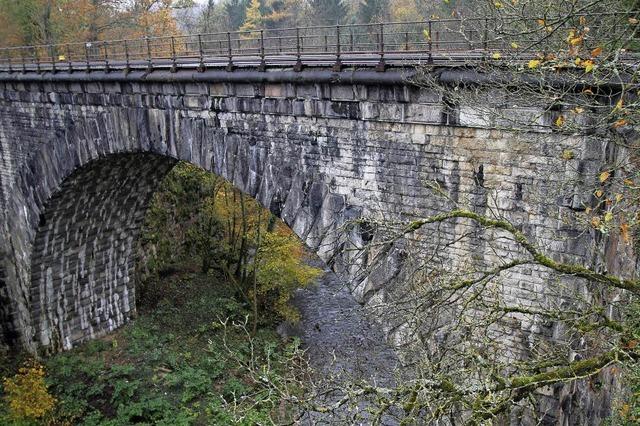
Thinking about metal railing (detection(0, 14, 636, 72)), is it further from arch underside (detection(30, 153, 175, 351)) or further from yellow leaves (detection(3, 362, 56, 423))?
yellow leaves (detection(3, 362, 56, 423))

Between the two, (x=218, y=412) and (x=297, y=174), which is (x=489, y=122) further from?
(x=218, y=412)

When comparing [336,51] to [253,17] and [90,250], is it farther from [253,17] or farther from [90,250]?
[253,17]

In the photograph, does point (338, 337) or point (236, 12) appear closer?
point (338, 337)

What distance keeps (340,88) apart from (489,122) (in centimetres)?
254

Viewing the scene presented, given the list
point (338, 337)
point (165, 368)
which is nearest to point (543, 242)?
point (338, 337)

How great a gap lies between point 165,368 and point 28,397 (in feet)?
12.0

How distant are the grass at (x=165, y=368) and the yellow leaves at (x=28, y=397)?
243mm

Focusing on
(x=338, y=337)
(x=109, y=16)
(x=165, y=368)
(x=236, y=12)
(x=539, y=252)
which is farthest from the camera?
(x=236, y=12)

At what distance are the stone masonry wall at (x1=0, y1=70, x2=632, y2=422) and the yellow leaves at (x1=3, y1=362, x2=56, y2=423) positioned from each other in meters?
3.10

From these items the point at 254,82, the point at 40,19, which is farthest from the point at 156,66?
the point at 40,19

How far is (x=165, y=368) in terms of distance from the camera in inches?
675

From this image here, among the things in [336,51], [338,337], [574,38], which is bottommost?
[338,337]

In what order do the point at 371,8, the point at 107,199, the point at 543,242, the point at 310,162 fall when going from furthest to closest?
the point at 371,8 → the point at 107,199 → the point at 310,162 → the point at 543,242

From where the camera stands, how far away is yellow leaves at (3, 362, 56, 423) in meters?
14.5
